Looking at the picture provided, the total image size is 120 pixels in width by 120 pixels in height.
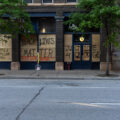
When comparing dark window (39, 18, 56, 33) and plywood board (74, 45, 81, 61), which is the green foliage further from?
dark window (39, 18, 56, 33)

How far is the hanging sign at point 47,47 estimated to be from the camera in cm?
2223

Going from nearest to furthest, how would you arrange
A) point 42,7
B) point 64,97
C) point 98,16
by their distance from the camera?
point 64,97, point 98,16, point 42,7

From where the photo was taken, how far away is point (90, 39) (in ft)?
72.9

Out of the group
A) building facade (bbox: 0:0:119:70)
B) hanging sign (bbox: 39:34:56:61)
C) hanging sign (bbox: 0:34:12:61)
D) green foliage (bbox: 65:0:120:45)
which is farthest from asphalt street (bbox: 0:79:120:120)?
hanging sign (bbox: 0:34:12:61)

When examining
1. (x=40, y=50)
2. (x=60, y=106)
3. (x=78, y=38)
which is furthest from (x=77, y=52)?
(x=60, y=106)

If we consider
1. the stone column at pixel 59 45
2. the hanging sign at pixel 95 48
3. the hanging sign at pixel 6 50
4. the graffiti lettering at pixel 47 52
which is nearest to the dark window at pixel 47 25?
the stone column at pixel 59 45

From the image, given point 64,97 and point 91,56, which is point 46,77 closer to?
point 91,56

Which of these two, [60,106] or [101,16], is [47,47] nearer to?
[101,16]

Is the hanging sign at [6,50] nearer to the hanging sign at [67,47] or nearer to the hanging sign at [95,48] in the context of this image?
the hanging sign at [67,47]

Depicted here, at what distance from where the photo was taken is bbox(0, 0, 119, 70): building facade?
21.8 metres

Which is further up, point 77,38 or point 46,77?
point 77,38

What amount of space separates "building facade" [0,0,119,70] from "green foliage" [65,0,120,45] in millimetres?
4088

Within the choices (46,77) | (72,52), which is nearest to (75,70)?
(72,52)

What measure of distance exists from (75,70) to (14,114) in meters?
15.3
